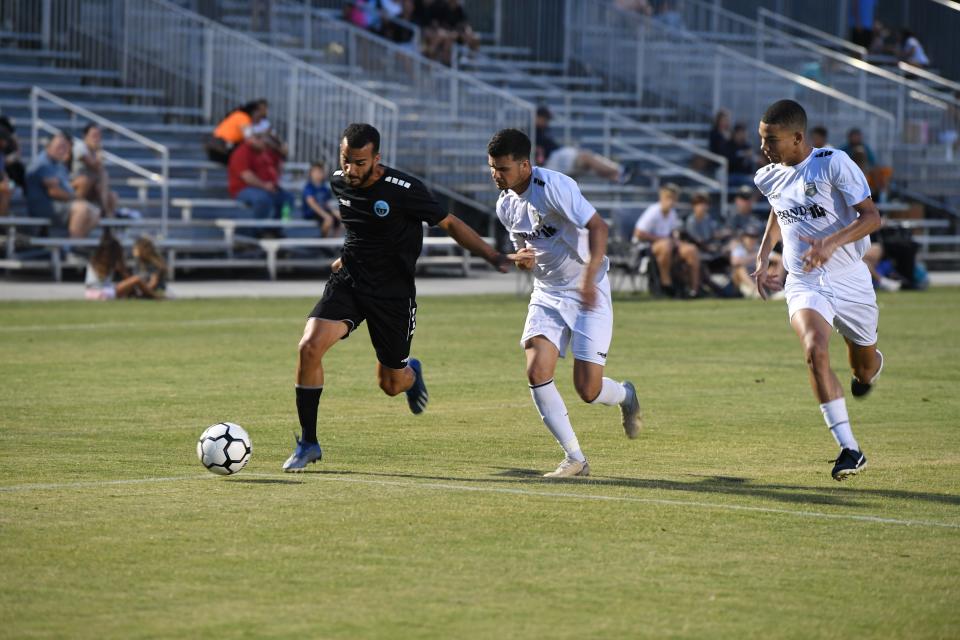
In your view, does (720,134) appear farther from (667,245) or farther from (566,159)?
(667,245)

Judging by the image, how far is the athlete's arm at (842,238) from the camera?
367 inches

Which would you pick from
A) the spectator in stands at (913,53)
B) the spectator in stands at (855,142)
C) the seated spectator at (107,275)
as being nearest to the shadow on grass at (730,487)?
the seated spectator at (107,275)

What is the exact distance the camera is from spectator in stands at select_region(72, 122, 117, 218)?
81.7 feet

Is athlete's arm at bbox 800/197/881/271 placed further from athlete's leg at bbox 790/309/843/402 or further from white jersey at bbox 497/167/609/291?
white jersey at bbox 497/167/609/291

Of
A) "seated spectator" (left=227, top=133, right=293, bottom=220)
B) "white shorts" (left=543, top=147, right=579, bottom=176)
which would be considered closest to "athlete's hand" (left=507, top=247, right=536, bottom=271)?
"seated spectator" (left=227, top=133, right=293, bottom=220)

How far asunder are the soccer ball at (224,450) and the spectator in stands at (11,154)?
1693 centimetres

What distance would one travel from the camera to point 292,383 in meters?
13.9

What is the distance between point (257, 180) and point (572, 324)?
18.2m

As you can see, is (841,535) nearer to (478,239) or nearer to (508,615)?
(508,615)

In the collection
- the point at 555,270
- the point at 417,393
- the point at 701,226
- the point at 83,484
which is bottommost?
the point at 83,484

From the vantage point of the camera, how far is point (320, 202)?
1070 inches

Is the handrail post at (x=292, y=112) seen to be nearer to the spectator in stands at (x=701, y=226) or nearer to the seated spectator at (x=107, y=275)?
the seated spectator at (x=107, y=275)

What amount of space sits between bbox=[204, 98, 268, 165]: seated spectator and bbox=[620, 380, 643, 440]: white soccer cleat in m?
17.9

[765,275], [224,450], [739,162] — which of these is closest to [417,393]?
[224,450]
